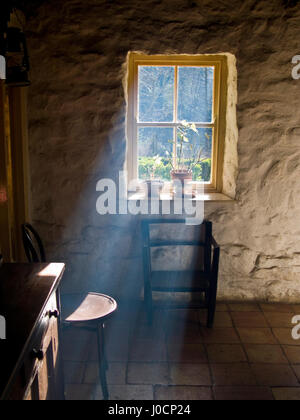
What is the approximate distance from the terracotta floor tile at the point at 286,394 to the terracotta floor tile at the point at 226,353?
0.34m

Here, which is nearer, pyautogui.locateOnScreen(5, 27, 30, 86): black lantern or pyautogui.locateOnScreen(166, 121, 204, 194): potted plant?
pyautogui.locateOnScreen(5, 27, 30, 86): black lantern

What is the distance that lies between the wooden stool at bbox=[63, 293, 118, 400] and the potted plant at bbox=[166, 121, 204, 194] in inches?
53.6

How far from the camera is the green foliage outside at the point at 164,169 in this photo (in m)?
3.52

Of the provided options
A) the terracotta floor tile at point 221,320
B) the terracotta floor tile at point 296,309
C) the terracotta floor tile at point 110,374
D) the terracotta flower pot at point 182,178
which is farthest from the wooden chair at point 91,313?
the terracotta floor tile at point 296,309

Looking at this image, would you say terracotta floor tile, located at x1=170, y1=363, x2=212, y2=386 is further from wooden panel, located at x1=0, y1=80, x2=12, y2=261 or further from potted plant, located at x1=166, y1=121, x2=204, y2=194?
potted plant, located at x1=166, y1=121, x2=204, y2=194

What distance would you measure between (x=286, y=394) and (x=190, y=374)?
538 millimetres

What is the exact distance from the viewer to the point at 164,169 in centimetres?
356

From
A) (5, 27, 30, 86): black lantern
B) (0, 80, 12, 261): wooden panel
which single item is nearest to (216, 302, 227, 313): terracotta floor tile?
(0, 80, 12, 261): wooden panel

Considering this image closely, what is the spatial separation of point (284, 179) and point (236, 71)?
91 centimetres

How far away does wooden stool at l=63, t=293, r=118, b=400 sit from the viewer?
2.12 m

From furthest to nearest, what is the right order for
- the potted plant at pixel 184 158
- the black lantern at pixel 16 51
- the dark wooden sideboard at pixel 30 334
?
the potted plant at pixel 184 158
the black lantern at pixel 16 51
the dark wooden sideboard at pixel 30 334

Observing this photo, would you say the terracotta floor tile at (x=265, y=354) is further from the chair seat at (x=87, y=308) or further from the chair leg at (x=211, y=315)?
the chair seat at (x=87, y=308)
